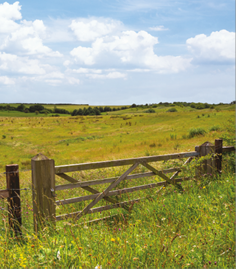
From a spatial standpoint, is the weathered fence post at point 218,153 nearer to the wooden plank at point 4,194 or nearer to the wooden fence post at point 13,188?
the wooden fence post at point 13,188

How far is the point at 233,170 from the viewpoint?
24.6ft

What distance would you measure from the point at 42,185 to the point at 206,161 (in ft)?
16.0

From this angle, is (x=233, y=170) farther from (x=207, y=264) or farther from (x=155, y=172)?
(x=207, y=264)

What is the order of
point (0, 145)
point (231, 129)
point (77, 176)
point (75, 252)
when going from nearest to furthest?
point (75, 252), point (231, 129), point (77, 176), point (0, 145)

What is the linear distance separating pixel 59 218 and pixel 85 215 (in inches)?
31.6

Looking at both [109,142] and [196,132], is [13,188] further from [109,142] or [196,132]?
[109,142]

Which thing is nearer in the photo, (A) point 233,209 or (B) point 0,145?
(A) point 233,209

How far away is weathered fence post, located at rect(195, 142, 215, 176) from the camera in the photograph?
23.1ft

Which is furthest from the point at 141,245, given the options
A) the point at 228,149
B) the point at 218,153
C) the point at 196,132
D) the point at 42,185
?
the point at 196,132

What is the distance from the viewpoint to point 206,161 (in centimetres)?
711

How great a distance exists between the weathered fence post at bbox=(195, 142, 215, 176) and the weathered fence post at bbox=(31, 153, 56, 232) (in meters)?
4.43

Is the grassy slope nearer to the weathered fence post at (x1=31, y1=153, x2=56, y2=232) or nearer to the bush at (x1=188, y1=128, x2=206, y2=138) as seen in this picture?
the bush at (x1=188, y1=128, x2=206, y2=138)

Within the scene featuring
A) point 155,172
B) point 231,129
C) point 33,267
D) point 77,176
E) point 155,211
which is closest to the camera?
point 33,267

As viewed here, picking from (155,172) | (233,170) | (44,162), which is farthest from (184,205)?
(233,170)
